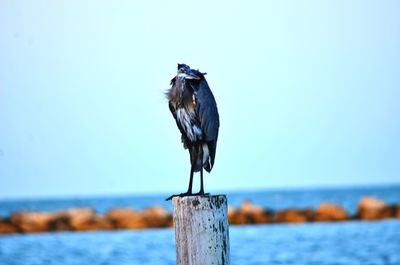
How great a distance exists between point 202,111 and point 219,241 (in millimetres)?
1567

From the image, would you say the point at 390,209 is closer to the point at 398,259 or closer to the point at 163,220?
the point at 163,220

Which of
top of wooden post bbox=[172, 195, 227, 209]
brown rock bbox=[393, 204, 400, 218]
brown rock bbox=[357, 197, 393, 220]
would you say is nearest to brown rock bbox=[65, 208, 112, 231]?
brown rock bbox=[357, 197, 393, 220]

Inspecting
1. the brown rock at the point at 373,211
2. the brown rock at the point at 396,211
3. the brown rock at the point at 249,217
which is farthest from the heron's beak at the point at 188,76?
the brown rock at the point at 396,211

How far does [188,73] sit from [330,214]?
2414 centimetres

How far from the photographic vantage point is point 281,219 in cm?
2956

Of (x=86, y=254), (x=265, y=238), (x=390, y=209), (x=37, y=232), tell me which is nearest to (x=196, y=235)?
(x=86, y=254)

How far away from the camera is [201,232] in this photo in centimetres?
464

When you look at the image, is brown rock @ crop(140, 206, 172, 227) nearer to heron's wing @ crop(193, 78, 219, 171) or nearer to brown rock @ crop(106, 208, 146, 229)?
brown rock @ crop(106, 208, 146, 229)

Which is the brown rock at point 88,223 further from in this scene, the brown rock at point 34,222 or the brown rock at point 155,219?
the brown rock at point 155,219

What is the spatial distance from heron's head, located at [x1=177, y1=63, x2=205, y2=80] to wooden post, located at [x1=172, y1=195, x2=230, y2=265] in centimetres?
154

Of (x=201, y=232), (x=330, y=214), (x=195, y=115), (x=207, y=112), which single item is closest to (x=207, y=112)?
(x=207, y=112)

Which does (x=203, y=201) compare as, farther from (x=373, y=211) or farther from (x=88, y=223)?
(x=373, y=211)

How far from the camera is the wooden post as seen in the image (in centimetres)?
463

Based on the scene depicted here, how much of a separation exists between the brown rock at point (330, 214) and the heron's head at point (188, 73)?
23.7 metres
